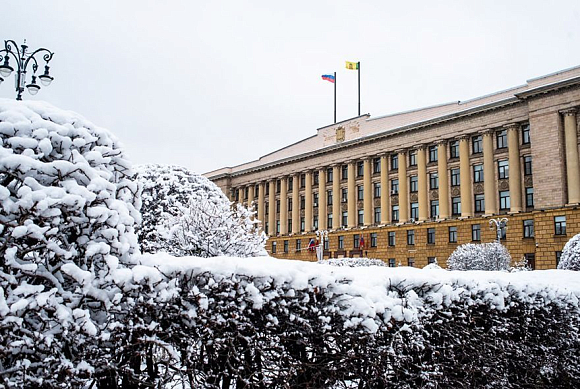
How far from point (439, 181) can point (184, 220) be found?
38.4 metres

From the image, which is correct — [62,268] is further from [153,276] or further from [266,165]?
[266,165]

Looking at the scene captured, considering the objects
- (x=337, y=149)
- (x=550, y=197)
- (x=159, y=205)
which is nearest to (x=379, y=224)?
(x=337, y=149)

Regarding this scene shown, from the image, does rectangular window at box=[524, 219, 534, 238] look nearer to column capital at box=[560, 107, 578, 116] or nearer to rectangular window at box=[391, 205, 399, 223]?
column capital at box=[560, 107, 578, 116]

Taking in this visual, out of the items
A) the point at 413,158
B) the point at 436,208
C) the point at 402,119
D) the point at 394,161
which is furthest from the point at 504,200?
the point at 402,119

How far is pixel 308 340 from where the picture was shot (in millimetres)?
4340

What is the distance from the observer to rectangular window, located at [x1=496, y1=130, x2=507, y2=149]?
4475 cm

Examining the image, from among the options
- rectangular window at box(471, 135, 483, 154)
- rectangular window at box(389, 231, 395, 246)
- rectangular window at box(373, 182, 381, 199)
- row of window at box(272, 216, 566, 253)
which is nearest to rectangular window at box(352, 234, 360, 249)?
row of window at box(272, 216, 566, 253)

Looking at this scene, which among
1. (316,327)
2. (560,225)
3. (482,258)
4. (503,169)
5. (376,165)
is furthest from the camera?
(376,165)

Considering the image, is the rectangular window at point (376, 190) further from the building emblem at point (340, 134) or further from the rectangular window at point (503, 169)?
the rectangular window at point (503, 169)

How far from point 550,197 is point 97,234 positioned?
42169mm

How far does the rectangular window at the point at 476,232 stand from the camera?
147 ft

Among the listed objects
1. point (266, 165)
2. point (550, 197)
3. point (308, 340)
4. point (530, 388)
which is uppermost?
point (266, 165)

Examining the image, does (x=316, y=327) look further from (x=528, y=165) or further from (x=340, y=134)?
(x=340, y=134)

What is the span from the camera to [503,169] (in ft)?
146
